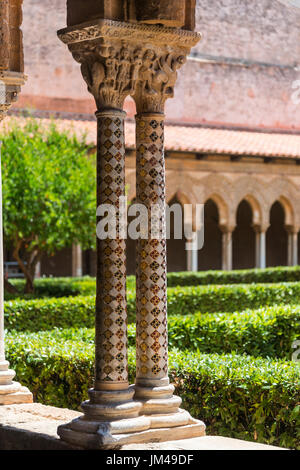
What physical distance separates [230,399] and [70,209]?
10.0 meters

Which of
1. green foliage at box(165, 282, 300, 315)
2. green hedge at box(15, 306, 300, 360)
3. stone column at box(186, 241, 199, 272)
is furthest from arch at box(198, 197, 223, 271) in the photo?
green hedge at box(15, 306, 300, 360)

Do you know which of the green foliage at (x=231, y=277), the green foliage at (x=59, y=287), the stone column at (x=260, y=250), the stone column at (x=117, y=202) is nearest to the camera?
the stone column at (x=117, y=202)

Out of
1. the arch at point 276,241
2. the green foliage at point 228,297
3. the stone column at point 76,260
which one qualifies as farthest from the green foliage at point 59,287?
the arch at point 276,241

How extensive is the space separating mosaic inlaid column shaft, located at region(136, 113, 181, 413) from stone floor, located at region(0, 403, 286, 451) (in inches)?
15.3

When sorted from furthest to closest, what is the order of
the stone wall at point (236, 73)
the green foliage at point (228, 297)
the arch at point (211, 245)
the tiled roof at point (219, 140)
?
the arch at point (211, 245)
the stone wall at point (236, 73)
the tiled roof at point (219, 140)
the green foliage at point (228, 297)

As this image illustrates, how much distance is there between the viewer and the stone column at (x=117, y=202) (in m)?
4.72

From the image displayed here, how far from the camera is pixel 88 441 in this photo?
178 inches

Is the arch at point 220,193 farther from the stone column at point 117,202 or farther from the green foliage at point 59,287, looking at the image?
the stone column at point 117,202

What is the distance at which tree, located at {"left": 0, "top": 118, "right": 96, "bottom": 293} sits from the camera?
1485 cm

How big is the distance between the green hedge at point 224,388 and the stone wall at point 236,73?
17.5m

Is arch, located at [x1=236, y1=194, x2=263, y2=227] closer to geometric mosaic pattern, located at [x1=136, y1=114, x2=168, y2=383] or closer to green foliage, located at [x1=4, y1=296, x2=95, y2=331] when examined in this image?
green foliage, located at [x1=4, y1=296, x2=95, y2=331]

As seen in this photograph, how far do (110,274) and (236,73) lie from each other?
73.5 ft

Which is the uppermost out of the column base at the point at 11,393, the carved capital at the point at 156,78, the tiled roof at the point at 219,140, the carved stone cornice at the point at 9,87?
the tiled roof at the point at 219,140

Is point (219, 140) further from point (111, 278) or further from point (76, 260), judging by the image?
point (111, 278)
